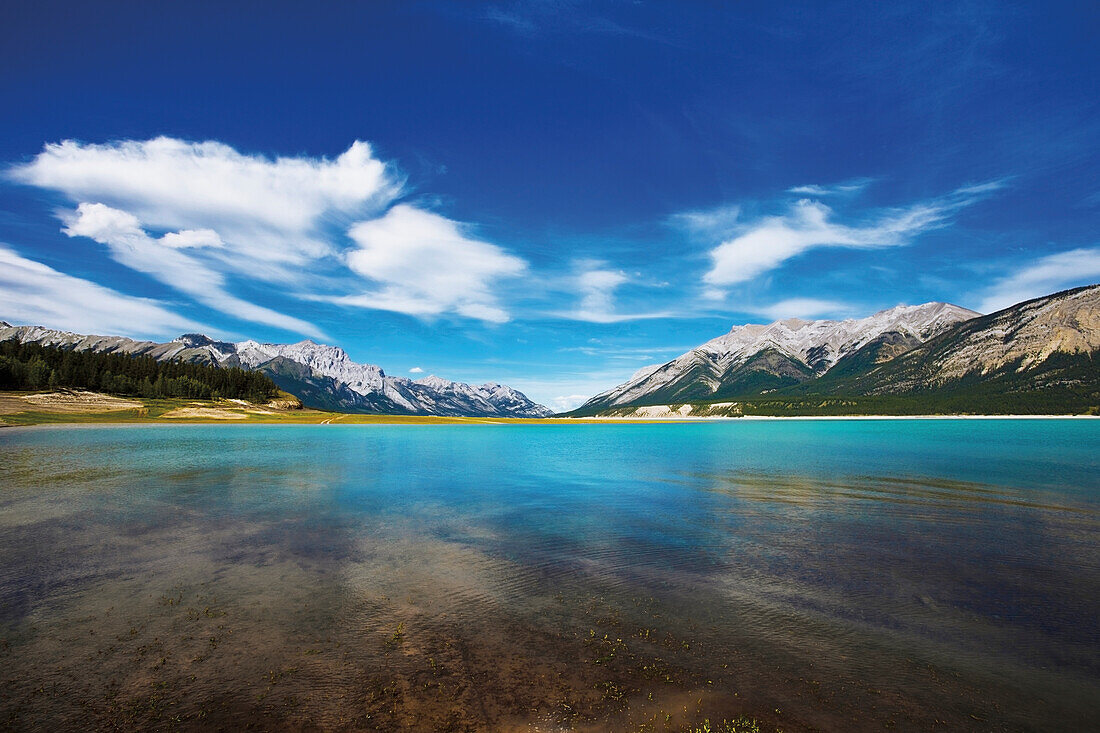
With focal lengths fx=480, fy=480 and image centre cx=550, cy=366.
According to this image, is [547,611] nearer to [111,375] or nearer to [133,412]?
[133,412]

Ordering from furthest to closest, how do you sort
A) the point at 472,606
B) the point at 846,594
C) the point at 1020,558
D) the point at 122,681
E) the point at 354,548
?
the point at 354,548, the point at 1020,558, the point at 846,594, the point at 472,606, the point at 122,681

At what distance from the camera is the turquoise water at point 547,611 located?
10352mm

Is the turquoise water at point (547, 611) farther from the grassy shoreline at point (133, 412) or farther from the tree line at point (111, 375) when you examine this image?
the tree line at point (111, 375)

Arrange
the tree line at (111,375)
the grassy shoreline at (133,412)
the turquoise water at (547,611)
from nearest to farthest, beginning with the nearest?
the turquoise water at (547,611)
the grassy shoreline at (133,412)
the tree line at (111,375)

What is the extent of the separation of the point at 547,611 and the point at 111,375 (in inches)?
8248

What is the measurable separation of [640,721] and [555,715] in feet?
5.70

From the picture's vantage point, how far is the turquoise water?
10352mm

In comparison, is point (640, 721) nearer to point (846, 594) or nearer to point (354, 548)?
point (846, 594)

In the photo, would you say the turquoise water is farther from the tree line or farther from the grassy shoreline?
the tree line

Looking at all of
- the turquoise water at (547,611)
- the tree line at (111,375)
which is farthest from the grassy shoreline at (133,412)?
the turquoise water at (547,611)

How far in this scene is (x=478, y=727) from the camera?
9.52 meters

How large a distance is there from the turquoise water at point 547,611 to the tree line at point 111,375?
159 m

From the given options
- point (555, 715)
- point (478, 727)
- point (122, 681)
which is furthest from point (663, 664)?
point (122, 681)

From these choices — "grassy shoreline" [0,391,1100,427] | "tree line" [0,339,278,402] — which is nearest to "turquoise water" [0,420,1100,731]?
"grassy shoreline" [0,391,1100,427]
